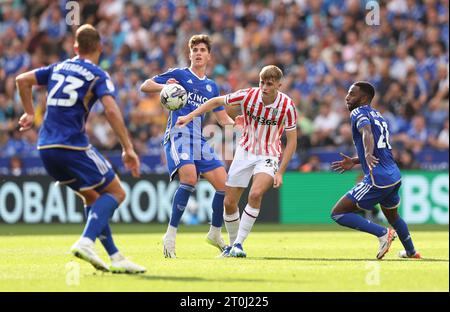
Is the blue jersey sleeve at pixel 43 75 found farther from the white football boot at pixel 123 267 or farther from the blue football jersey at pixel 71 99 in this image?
the white football boot at pixel 123 267

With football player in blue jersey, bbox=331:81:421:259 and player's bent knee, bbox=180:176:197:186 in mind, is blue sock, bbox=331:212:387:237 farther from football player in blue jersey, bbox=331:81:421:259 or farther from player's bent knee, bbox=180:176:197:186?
player's bent knee, bbox=180:176:197:186

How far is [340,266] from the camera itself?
9938mm

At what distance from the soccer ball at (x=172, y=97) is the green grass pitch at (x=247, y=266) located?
176 centimetres

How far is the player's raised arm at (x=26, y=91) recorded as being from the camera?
9.02m

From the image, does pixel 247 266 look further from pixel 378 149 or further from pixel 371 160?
pixel 378 149

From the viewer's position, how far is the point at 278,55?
78.7 feet

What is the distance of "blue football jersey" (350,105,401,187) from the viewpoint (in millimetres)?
11430

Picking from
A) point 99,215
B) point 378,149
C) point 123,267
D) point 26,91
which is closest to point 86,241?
point 99,215

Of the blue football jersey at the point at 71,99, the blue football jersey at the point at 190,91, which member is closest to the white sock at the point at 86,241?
the blue football jersey at the point at 71,99

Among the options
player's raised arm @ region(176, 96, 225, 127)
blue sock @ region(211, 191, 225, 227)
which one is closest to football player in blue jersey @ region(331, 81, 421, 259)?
blue sock @ region(211, 191, 225, 227)

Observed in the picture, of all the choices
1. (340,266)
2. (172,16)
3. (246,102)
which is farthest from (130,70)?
(340,266)

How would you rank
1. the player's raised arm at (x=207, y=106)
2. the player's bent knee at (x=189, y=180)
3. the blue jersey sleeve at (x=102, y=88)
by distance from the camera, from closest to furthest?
1. the blue jersey sleeve at (x=102, y=88)
2. the player's raised arm at (x=207, y=106)
3. the player's bent knee at (x=189, y=180)
